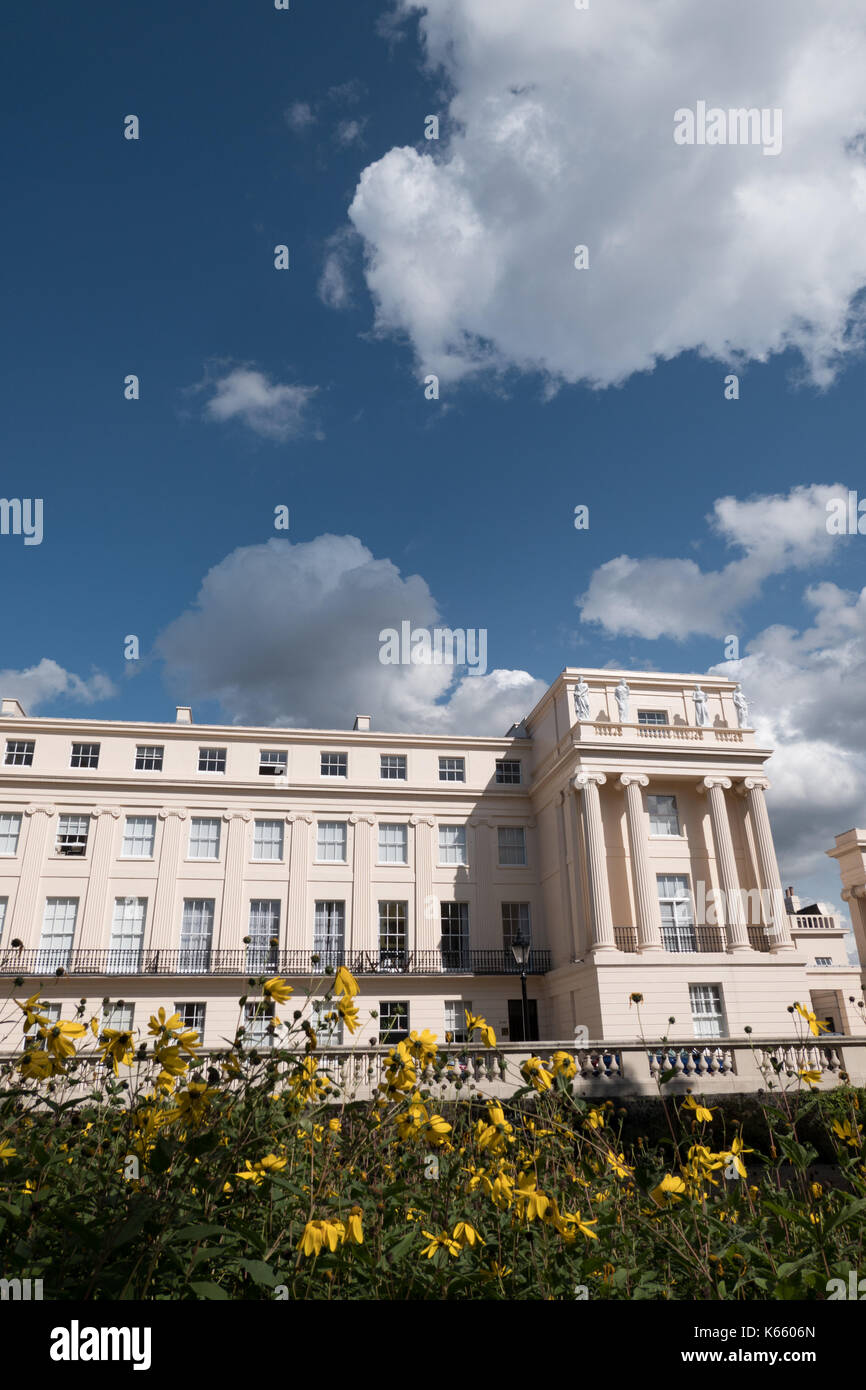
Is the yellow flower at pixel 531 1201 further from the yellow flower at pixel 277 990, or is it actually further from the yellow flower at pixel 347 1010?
the yellow flower at pixel 277 990

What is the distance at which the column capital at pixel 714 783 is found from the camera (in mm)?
33000

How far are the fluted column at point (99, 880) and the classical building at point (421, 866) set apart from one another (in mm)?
96

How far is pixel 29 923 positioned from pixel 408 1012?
15.5 m

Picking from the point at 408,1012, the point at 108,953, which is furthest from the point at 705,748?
the point at 108,953

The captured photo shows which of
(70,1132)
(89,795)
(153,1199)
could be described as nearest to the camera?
(153,1199)

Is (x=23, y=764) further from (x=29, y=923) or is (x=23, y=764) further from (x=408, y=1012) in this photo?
(x=408, y=1012)

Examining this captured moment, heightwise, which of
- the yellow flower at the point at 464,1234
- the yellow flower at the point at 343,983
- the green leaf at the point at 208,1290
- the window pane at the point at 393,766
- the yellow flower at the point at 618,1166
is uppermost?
the window pane at the point at 393,766

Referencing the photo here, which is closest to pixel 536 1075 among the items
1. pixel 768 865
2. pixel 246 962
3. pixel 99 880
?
pixel 246 962

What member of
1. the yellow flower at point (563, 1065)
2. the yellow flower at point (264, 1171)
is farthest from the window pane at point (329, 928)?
the yellow flower at point (264, 1171)

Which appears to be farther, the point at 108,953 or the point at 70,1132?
the point at 108,953

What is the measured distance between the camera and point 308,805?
118ft

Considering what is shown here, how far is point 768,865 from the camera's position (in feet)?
106

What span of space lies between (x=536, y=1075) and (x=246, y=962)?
1239 inches

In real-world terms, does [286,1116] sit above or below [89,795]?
below
